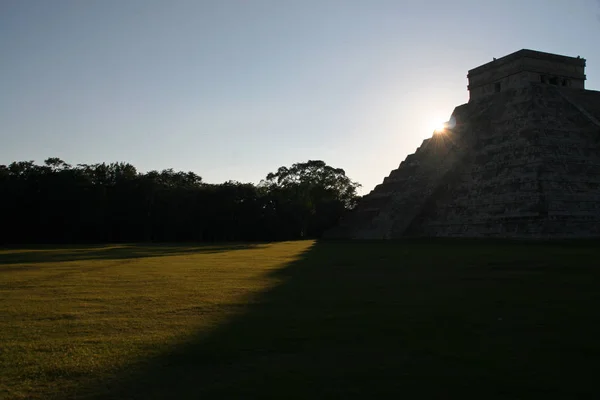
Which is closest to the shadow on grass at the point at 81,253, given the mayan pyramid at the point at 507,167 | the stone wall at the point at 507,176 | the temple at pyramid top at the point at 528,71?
the stone wall at the point at 507,176

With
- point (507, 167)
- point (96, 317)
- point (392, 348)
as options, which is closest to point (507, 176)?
point (507, 167)

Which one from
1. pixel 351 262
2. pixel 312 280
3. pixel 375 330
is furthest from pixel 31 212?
pixel 375 330

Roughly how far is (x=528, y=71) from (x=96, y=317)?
34.4 metres

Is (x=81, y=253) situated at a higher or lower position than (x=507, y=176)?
lower

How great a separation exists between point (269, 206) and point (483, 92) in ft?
76.5

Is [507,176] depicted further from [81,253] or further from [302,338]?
[302,338]

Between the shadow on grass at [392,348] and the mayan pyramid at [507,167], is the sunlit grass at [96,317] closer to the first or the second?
the shadow on grass at [392,348]

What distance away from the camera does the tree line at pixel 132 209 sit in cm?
4559

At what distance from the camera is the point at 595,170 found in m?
28.0

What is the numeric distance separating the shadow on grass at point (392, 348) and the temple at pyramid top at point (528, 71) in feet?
91.4

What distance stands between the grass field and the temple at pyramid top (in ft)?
87.2

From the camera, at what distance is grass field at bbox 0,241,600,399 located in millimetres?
4457

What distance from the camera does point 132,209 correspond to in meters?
48.2

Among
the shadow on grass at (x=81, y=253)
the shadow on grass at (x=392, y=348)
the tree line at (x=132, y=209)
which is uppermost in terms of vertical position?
the tree line at (x=132, y=209)
